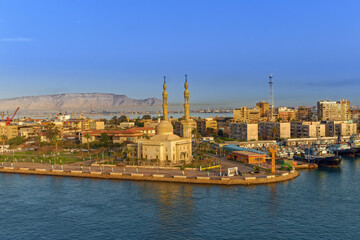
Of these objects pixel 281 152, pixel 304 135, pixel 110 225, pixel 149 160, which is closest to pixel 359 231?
pixel 110 225

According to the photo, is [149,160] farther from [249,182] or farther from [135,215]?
[135,215]

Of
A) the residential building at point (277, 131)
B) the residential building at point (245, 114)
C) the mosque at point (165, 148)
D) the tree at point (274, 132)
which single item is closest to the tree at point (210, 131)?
the residential building at point (277, 131)

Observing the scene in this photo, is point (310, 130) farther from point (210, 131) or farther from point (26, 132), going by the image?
point (26, 132)

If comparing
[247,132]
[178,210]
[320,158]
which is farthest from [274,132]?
[178,210]

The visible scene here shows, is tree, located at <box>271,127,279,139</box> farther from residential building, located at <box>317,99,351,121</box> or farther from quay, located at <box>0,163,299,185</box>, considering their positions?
residential building, located at <box>317,99,351,121</box>

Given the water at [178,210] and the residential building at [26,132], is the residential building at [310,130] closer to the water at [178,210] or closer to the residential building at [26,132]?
the water at [178,210]
